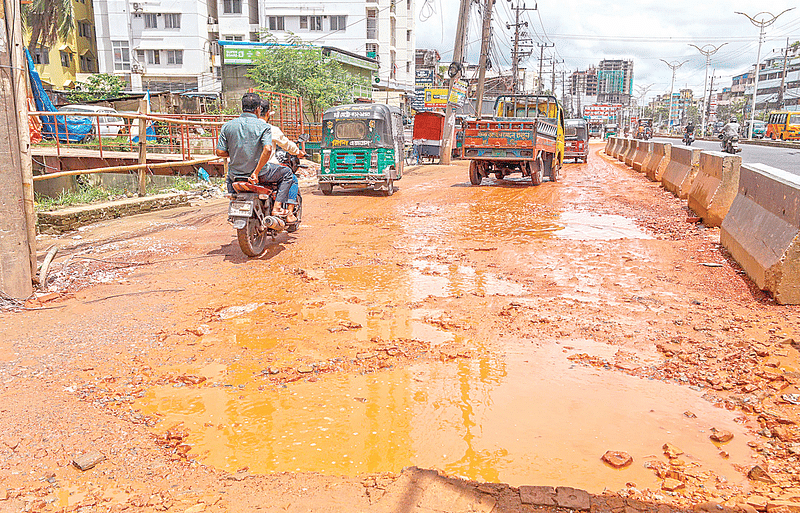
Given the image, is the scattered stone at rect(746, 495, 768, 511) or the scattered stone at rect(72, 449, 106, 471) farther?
the scattered stone at rect(72, 449, 106, 471)

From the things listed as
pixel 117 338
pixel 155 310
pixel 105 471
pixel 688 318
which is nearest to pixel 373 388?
pixel 105 471

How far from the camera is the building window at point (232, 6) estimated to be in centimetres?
5047

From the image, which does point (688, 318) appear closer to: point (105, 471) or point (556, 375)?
point (556, 375)

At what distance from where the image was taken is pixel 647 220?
33.8ft

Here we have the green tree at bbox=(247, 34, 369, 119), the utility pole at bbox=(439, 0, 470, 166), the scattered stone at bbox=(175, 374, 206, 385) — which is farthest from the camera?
the green tree at bbox=(247, 34, 369, 119)

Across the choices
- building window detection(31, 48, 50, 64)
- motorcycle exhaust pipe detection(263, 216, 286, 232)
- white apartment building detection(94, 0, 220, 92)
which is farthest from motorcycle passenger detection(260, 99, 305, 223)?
white apartment building detection(94, 0, 220, 92)

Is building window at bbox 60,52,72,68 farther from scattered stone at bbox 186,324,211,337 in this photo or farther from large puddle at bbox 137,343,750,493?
large puddle at bbox 137,343,750,493

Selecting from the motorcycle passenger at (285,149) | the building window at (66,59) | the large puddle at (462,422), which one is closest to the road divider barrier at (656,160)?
the motorcycle passenger at (285,149)

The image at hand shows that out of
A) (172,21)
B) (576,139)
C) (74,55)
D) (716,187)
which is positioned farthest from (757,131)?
(74,55)

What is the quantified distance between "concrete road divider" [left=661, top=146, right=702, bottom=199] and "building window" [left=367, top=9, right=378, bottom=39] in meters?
43.0

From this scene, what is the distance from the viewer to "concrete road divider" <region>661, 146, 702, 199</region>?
12.5 metres

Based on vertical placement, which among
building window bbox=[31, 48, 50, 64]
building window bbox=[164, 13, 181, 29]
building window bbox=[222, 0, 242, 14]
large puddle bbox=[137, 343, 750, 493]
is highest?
building window bbox=[222, 0, 242, 14]

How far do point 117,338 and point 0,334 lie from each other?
940 millimetres

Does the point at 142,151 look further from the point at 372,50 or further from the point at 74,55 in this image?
the point at 372,50
